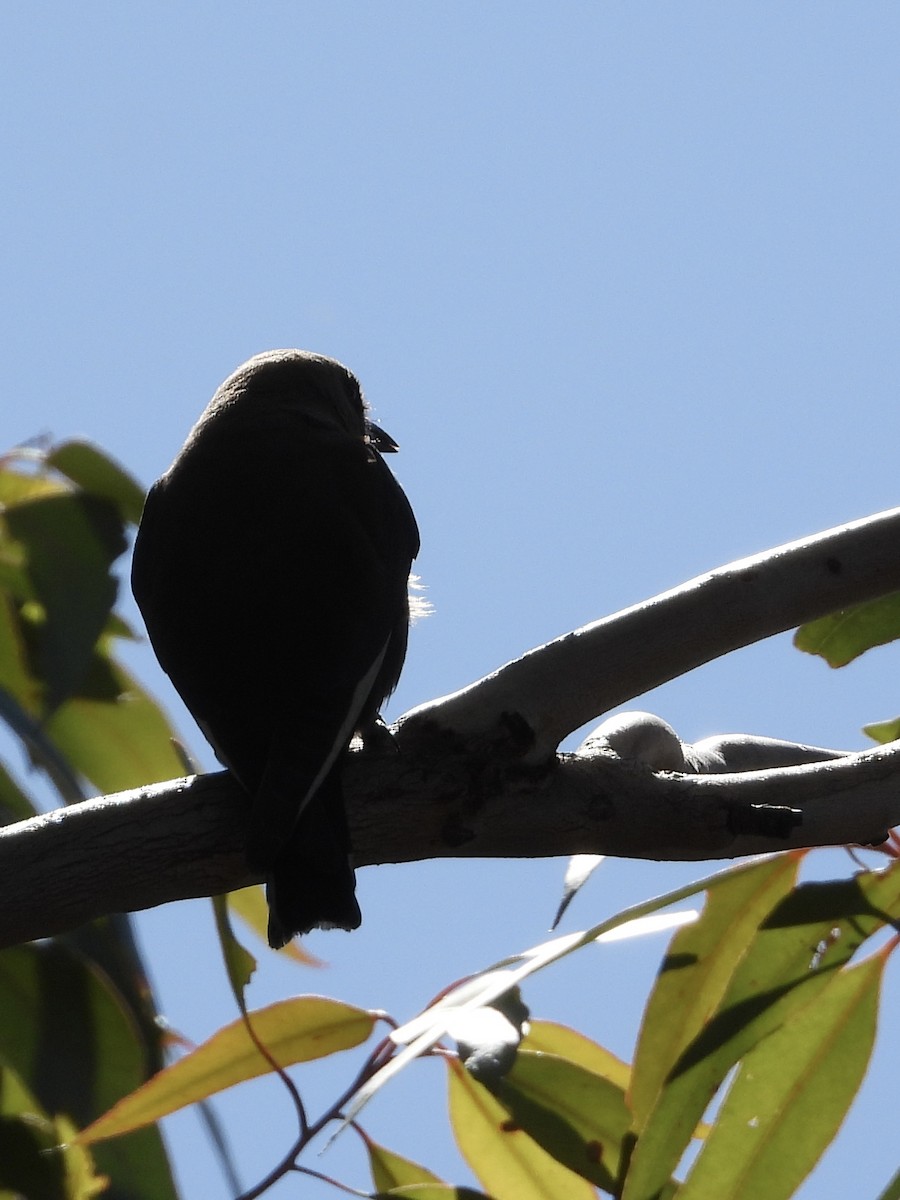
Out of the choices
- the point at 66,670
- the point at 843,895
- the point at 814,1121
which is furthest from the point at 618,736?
the point at 66,670

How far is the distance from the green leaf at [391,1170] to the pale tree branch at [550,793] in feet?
2.00

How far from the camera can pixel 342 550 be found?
6.83 feet

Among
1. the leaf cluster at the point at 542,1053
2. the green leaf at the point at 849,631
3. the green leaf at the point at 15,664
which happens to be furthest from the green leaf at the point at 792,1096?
the green leaf at the point at 15,664

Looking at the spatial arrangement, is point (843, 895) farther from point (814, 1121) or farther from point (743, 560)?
point (743, 560)

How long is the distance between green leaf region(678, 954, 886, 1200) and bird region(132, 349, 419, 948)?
49cm

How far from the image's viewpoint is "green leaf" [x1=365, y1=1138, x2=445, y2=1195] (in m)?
1.97

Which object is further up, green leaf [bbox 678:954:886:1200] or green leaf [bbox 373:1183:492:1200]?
green leaf [bbox 678:954:886:1200]

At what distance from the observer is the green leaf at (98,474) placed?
2602mm

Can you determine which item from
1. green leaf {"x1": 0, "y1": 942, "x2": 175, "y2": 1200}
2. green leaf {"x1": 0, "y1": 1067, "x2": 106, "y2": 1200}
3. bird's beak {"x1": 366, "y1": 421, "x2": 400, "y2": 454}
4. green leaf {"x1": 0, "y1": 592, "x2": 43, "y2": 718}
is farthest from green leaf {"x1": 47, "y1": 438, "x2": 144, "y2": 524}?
green leaf {"x1": 0, "y1": 1067, "x2": 106, "y2": 1200}

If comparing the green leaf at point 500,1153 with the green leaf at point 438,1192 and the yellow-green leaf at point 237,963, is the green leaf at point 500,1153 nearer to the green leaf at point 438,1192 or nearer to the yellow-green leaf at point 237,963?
the green leaf at point 438,1192

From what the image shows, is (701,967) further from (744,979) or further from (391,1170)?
(391,1170)

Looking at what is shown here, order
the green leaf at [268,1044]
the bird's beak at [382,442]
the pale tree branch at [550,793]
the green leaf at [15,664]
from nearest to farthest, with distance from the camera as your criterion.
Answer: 1. the pale tree branch at [550,793]
2. the green leaf at [268,1044]
3. the green leaf at [15,664]
4. the bird's beak at [382,442]

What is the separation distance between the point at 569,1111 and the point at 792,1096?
271mm

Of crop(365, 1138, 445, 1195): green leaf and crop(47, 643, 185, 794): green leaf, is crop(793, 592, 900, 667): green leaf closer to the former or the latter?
crop(365, 1138, 445, 1195): green leaf
